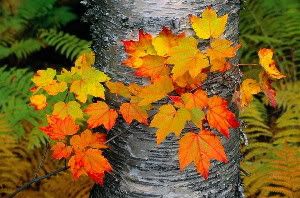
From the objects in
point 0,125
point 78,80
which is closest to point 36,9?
point 0,125

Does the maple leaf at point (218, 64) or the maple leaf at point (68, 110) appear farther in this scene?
the maple leaf at point (68, 110)

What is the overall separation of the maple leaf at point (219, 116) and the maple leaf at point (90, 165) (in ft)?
0.98

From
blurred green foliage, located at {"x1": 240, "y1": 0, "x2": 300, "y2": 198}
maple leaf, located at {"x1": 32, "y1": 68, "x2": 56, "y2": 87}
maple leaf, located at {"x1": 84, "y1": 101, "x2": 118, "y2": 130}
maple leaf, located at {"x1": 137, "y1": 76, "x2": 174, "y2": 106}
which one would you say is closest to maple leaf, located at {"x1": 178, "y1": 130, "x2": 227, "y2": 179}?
maple leaf, located at {"x1": 137, "y1": 76, "x2": 174, "y2": 106}

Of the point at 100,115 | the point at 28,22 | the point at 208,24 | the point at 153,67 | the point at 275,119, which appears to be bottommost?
the point at 100,115

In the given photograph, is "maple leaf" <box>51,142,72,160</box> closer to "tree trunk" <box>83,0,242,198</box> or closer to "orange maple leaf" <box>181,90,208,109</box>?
"tree trunk" <box>83,0,242,198</box>

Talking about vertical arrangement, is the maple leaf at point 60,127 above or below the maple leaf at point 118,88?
below

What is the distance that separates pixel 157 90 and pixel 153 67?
Result: 0.19ft

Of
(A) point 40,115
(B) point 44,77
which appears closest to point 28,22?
(A) point 40,115

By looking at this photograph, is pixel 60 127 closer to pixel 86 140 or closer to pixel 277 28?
pixel 86 140

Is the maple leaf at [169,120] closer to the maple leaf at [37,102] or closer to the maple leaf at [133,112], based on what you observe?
the maple leaf at [133,112]

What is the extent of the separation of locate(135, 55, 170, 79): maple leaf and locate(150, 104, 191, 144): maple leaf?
0.08 metres

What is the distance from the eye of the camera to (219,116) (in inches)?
40.9

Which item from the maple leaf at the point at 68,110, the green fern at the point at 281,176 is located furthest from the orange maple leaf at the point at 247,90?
the green fern at the point at 281,176

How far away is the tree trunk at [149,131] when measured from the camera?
107 centimetres
